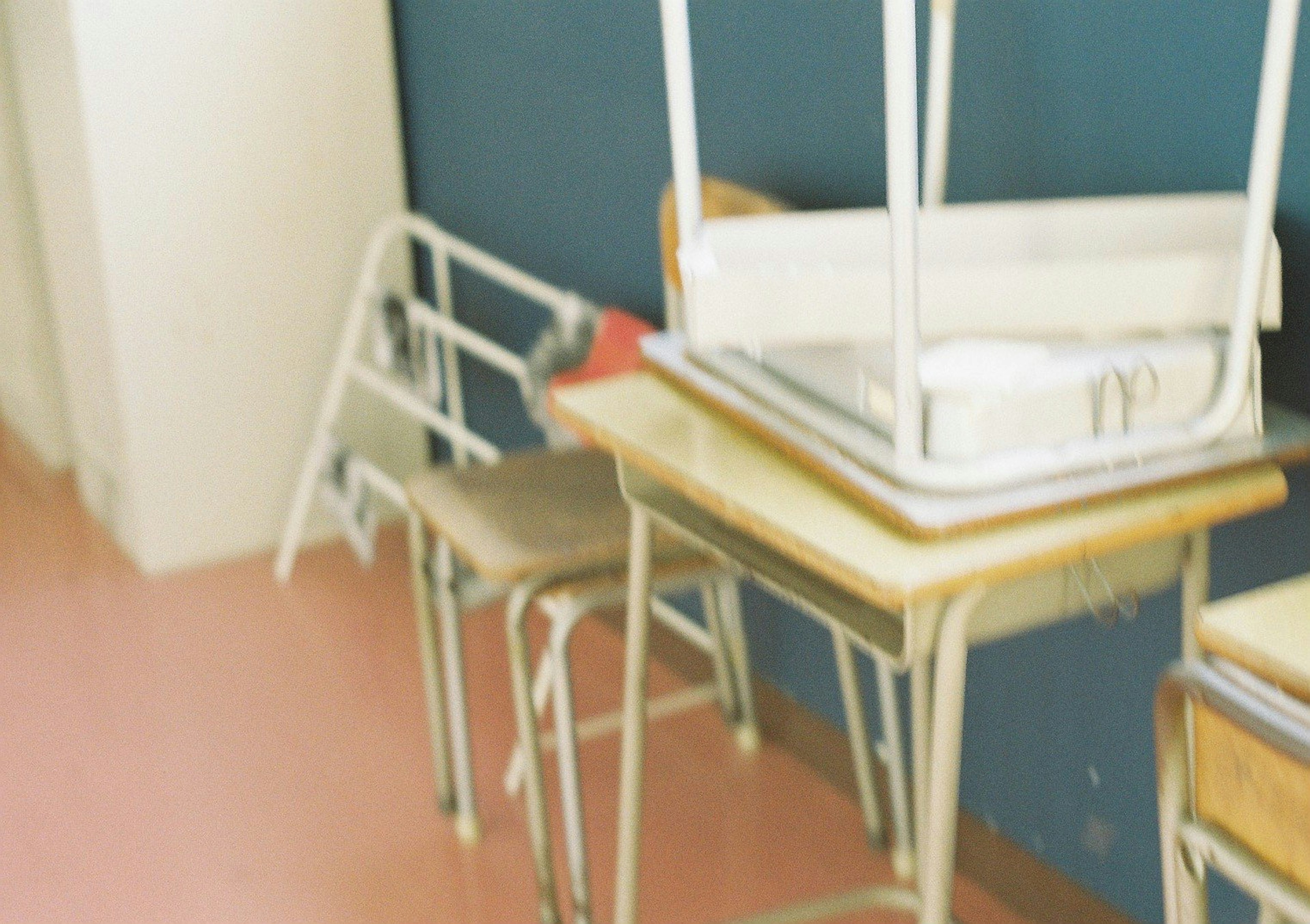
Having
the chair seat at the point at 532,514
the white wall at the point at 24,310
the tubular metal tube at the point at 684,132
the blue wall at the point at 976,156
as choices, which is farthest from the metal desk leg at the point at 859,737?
the white wall at the point at 24,310

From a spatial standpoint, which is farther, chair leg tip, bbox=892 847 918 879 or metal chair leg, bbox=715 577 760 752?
metal chair leg, bbox=715 577 760 752

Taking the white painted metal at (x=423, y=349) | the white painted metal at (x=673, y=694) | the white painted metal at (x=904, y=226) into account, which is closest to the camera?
the white painted metal at (x=904, y=226)

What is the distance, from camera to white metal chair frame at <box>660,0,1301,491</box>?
1.12 meters

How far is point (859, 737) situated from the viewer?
2031 mm

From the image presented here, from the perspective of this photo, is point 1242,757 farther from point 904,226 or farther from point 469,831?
point 469,831

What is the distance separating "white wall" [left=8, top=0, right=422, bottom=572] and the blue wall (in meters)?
0.20

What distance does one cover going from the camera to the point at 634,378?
1.59m

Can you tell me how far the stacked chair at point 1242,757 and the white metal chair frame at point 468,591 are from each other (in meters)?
0.81

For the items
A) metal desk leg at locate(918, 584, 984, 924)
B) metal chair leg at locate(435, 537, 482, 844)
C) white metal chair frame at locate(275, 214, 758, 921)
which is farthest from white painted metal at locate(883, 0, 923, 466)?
metal chair leg at locate(435, 537, 482, 844)

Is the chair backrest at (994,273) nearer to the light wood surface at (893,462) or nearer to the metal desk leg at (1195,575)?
the light wood surface at (893,462)

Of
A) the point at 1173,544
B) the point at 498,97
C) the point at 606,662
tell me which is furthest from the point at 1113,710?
the point at 498,97

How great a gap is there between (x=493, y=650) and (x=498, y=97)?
3.13 ft

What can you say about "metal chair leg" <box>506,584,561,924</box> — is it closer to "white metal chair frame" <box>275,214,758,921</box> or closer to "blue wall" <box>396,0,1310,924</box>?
"white metal chair frame" <box>275,214,758,921</box>

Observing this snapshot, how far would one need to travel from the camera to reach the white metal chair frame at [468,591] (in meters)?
1.82
